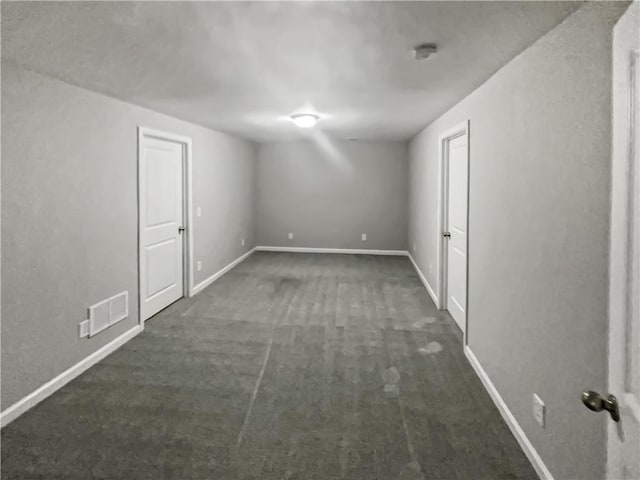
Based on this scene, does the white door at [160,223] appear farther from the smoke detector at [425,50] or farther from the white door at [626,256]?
the white door at [626,256]

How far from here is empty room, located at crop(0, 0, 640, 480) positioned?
5.24 feet

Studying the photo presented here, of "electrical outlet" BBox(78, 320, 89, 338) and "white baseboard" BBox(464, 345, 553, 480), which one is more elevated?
"electrical outlet" BBox(78, 320, 89, 338)

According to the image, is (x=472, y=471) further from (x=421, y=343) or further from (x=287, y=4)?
(x=287, y=4)

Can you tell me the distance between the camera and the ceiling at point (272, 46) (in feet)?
5.78

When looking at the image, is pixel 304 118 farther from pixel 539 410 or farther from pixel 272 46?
pixel 539 410

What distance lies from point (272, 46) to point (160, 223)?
2932 mm

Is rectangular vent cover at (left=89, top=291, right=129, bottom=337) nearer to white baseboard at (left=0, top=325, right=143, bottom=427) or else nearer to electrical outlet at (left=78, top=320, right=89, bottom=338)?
electrical outlet at (left=78, top=320, right=89, bottom=338)

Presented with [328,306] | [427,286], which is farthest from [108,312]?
[427,286]

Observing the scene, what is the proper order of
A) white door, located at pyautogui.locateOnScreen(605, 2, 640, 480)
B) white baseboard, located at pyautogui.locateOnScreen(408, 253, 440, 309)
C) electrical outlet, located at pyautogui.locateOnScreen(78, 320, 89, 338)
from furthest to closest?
1. white baseboard, located at pyautogui.locateOnScreen(408, 253, 440, 309)
2. electrical outlet, located at pyautogui.locateOnScreen(78, 320, 89, 338)
3. white door, located at pyautogui.locateOnScreen(605, 2, 640, 480)

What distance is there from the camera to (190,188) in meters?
5.16

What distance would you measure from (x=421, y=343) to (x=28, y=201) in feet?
10.2

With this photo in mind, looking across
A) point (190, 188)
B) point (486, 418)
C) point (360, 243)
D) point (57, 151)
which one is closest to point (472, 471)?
point (486, 418)

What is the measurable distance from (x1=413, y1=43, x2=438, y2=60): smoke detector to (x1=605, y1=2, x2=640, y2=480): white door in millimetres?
1297

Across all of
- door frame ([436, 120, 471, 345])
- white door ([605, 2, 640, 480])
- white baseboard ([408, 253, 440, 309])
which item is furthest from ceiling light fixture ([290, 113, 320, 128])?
white door ([605, 2, 640, 480])
